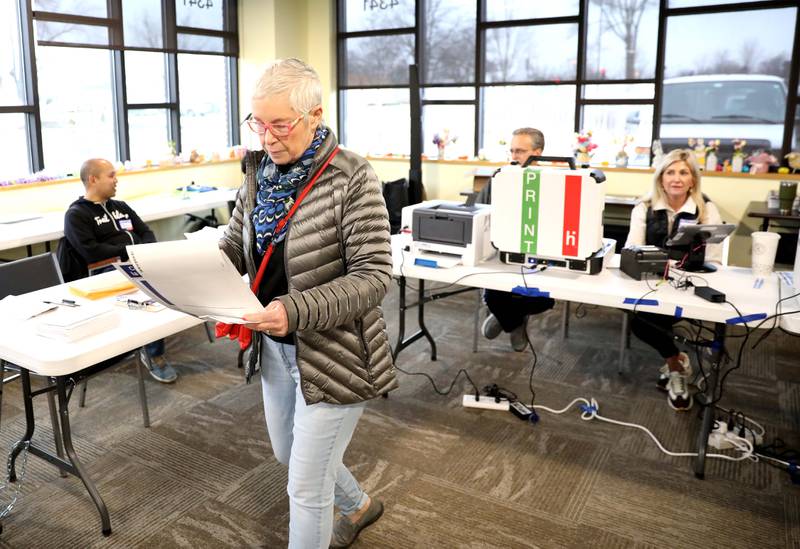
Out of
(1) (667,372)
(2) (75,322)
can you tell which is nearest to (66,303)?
(2) (75,322)

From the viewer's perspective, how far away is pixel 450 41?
6305 mm

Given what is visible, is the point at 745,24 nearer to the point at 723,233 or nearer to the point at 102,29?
the point at 723,233

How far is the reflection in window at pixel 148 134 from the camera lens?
5707 millimetres

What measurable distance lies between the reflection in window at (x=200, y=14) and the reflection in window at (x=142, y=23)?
0.22 meters

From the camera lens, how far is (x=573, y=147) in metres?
5.62

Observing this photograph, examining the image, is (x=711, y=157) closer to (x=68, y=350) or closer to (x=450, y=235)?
(x=450, y=235)

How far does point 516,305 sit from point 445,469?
47.9 inches

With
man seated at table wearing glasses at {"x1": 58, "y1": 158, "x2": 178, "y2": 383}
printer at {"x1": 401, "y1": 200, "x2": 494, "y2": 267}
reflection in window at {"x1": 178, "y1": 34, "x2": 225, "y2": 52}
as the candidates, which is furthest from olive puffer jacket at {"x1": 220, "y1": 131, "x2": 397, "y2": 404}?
reflection in window at {"x1": 178, "y1": 34, "x2": 225, "y2": 52}

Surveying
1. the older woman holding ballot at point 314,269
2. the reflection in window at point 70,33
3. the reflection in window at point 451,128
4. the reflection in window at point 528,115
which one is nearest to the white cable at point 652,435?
the older woman holding ballot at point 314,269

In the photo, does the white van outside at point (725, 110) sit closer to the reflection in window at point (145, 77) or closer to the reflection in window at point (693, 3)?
the reflection in window at point (693, 3)

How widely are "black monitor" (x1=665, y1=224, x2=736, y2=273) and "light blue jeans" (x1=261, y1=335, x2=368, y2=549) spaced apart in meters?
1.76

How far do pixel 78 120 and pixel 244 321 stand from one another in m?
4.59

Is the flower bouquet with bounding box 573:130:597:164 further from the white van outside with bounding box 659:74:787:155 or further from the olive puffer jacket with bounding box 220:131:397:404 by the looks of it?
the olive puffer jacket with bounding box 220:131:397:404

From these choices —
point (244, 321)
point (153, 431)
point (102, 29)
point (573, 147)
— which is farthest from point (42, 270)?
point (573, 147)
